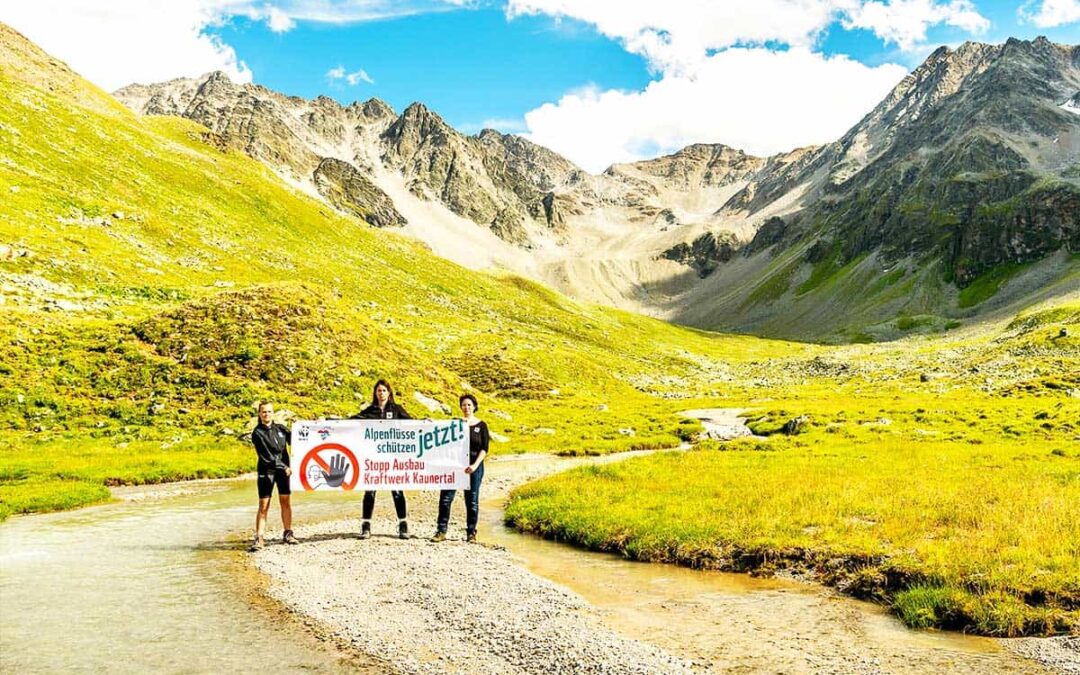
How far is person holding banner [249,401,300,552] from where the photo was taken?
20109mm

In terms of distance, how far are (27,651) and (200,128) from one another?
210 m

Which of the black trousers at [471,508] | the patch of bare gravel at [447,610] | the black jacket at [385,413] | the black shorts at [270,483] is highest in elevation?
the black jacket at [385,413]

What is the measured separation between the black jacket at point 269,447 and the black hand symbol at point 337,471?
1.70m

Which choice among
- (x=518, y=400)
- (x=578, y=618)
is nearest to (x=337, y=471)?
(x=578, y=618)

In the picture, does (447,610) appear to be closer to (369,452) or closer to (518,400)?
(369,452)

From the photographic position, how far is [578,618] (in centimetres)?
1332

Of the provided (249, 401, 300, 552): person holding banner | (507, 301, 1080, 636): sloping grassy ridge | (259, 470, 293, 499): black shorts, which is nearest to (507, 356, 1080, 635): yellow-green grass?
(507, 301, 1080, 636): sloping grassy ridge

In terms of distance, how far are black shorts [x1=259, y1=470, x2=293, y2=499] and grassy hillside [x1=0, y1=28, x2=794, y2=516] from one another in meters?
11.9

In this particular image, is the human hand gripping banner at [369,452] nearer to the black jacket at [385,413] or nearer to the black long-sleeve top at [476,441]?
the black jacket at [385,413]

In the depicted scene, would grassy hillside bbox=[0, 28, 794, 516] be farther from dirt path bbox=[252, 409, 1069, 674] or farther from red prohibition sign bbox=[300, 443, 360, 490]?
dirt path bbox=[252, 409, 1069, 674]

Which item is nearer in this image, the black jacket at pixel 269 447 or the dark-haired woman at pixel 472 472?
the black jacket at pixel 269 447

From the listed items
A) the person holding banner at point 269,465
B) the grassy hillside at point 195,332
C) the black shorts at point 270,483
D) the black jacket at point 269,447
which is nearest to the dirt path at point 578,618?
the person holding banner at point 269,465

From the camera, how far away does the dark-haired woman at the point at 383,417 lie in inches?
842

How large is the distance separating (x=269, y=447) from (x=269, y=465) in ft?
1.96
